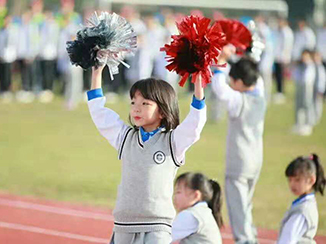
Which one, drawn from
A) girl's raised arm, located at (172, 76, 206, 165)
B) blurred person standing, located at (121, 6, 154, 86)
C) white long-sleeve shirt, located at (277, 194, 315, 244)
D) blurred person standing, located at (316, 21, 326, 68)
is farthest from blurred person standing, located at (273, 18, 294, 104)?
girl's raised arm, located at (172, 76, 206, 165)

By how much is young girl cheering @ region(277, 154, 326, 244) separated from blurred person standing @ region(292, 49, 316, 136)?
10190 millimetres

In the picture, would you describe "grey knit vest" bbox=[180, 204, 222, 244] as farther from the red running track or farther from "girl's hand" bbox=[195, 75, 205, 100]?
the red running track

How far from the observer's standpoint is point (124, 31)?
483 centimetres

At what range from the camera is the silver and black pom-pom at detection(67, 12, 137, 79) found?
477 cm

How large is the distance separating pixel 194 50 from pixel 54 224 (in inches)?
168

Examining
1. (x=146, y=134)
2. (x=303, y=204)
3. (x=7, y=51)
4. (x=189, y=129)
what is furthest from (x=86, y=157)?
(x=7, y=51)

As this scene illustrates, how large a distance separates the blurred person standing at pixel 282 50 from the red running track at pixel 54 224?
15.1 meters

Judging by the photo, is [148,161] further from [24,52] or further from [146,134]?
[24,52]

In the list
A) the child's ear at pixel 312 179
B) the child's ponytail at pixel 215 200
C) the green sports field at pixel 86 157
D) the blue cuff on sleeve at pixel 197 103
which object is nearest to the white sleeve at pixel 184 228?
the child's ponytail at pixel 215 200

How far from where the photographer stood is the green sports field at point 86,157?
9.76 m

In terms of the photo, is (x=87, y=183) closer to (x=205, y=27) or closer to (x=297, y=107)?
(x=205, y=27)

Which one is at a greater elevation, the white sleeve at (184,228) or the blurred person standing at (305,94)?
the blurred person standing at (305,94)

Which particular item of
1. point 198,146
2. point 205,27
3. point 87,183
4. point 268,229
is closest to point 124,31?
point 205,27

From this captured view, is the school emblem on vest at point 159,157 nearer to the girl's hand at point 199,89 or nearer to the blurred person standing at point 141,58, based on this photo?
the girl's hand at point 199,89
